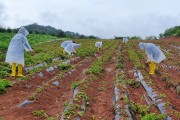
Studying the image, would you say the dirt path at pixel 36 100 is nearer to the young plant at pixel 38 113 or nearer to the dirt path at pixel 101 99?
the young plant at pixel 38 113

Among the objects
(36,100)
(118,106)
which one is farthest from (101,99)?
(36,100)

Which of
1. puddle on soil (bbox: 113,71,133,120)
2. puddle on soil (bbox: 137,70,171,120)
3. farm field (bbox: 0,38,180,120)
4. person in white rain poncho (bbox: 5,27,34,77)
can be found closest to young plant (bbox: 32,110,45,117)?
farm field (bbox: 0,38,180,120)

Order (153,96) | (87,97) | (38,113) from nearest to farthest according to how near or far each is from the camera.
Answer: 1. (38,113)
2. (87,97)
3. (153,96)

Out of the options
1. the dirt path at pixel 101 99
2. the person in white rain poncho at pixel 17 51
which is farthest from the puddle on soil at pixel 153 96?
the person in white rain poncho at pixel 17 51

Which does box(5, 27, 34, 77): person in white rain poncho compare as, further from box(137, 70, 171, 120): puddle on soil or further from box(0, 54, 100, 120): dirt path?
box(137, 70, 171, 120): puddle on soil

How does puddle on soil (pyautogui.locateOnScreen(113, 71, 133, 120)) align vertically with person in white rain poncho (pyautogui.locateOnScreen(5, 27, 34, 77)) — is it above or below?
below

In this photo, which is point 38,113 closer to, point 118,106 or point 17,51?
point 118,106

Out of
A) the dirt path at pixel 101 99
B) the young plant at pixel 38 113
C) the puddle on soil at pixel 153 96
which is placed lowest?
the dirt path at pixel 101 99

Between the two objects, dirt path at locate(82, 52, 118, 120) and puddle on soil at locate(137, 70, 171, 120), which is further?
puddle on soil at locate(137, 70, 171, 120)

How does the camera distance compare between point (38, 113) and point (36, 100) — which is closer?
point (38, 113)

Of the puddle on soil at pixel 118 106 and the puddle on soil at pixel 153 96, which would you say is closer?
the puddle on soil at pixel 118 106

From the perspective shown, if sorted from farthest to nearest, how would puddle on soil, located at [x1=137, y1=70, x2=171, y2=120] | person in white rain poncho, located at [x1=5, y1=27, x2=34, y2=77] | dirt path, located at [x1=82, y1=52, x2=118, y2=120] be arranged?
person in white rain poncho, located at [x1=5, y1=27, x2=34, y2=77]
puddle on soil, located at [x1=137, y1=70, x2=171, y2=120]
dirt path, located at [x1=82, y1=52, x2=118, y2=120]

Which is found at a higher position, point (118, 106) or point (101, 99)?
point (118, 106)

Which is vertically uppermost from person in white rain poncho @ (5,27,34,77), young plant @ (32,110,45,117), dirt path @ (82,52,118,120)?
person in white rain poncho @ (5,27,34,77)
